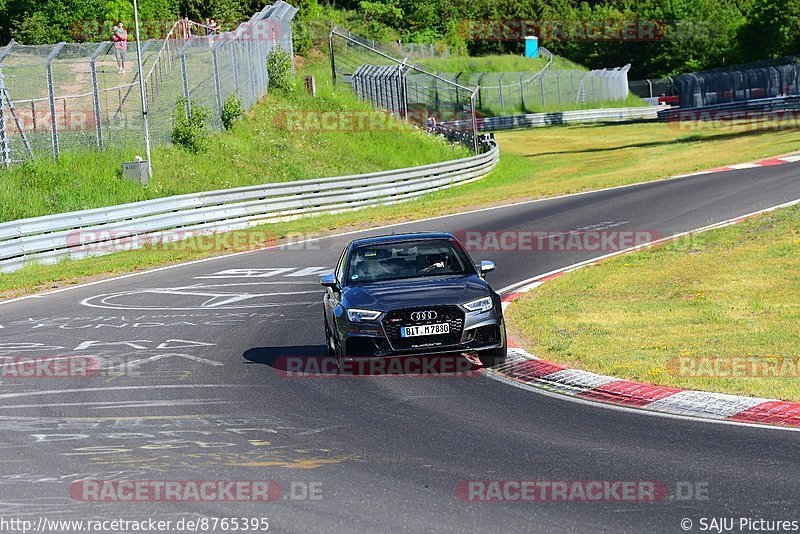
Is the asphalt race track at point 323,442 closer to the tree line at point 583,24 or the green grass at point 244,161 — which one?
the green grass at point 244,161

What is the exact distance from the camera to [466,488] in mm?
7785

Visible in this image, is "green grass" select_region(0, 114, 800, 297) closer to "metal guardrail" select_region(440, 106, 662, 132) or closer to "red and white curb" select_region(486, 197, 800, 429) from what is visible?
"metal guardrail" select_region(440, 106, 662, 132)

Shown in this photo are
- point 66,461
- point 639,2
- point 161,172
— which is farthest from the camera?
point 639,2

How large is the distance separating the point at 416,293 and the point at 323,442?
11.9ft

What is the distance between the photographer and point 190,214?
28.7m

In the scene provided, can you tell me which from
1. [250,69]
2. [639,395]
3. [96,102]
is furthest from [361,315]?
[250,69]

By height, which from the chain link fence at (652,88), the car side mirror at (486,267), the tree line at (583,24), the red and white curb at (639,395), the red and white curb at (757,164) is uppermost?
the tree line at (583,24)

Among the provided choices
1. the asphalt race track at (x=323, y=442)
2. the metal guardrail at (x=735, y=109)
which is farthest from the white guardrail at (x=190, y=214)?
the metal guardrail at (x=735, y=109)

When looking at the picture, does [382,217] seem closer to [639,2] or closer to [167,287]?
[167,287]

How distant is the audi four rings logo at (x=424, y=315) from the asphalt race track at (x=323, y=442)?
2.21 feet

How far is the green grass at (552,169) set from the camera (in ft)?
80.5

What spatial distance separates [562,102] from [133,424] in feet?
263

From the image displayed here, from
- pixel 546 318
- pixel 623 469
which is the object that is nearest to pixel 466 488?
pixel 623 469

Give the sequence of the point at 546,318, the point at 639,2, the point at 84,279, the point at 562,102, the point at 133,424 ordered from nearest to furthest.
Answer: the point at 133,424 → the point at 546,318 → the point at 84,279 → the point at 562,102 → the point at 639,2
